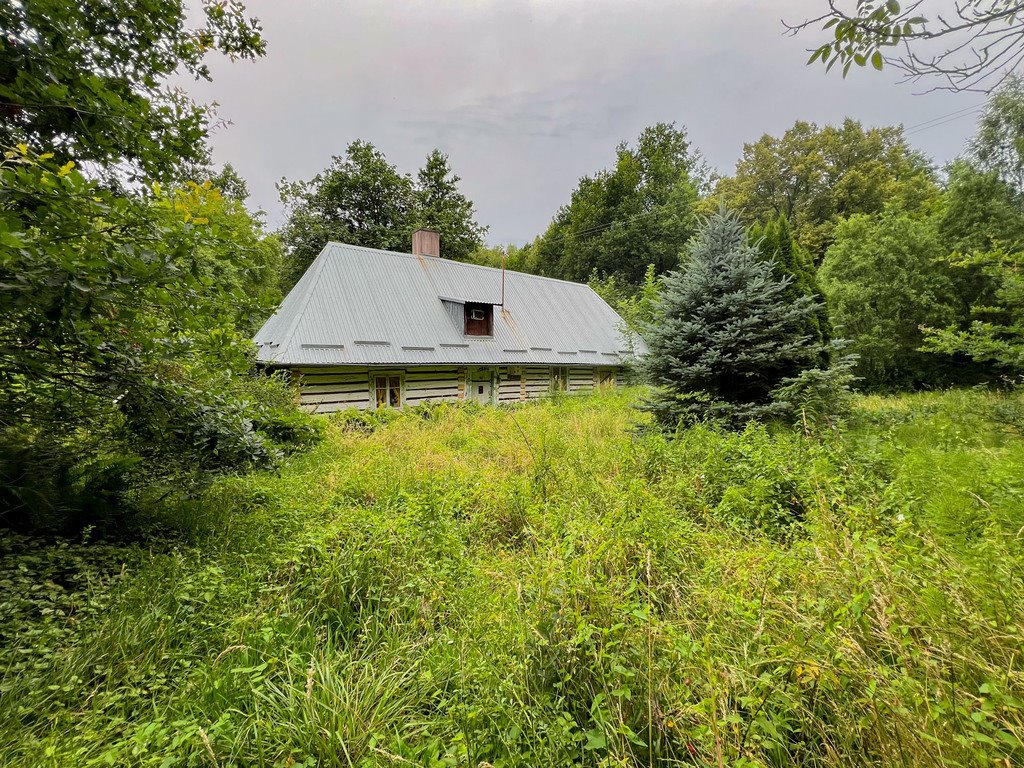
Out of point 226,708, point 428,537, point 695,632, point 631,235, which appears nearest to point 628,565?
point 695,632

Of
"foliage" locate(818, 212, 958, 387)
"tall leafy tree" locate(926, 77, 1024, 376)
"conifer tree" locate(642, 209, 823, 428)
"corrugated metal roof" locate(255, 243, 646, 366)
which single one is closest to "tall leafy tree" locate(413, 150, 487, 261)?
"corrugated metal roof" locate(255, 243, 646, 366)

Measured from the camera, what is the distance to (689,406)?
669 centimetres

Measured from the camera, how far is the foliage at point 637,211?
2942 centimetres

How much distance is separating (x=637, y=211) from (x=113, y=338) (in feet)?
107

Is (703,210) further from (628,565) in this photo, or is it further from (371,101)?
(628,565)

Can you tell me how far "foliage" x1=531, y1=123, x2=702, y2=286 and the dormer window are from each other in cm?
1925

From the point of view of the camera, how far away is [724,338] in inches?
250

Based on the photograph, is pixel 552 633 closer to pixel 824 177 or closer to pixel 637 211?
pixel 637 211

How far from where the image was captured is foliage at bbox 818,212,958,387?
14.6m

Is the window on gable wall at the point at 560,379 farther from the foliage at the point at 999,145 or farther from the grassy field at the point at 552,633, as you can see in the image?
the foliage at the point at 999,145

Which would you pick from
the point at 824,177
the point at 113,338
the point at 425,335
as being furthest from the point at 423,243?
the point at 824,177

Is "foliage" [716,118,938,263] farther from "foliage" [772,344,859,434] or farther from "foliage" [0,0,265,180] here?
"foliage" [0,0,265,180]

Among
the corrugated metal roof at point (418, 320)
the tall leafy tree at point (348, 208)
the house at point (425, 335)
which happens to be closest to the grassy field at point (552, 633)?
the house at point (425, 335)

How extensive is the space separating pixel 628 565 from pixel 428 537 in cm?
177
